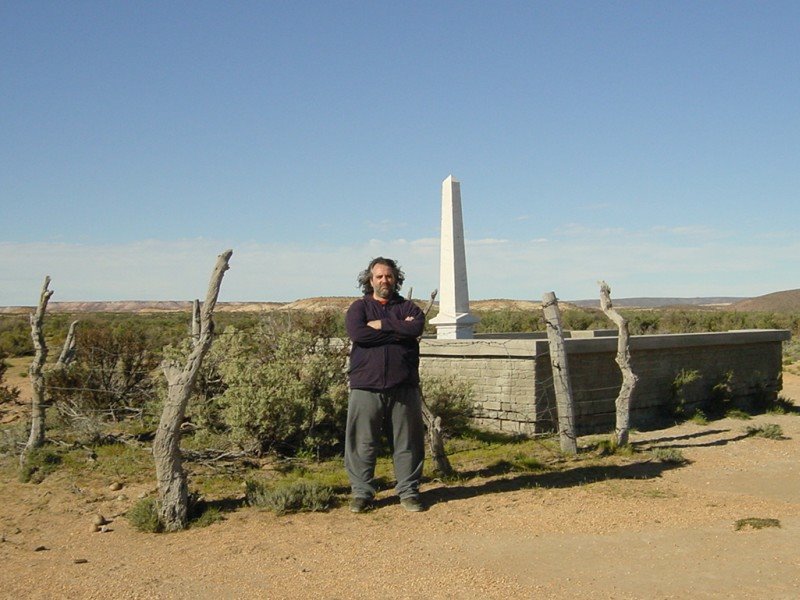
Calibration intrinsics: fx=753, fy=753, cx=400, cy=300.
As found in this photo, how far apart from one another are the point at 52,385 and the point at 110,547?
611cm

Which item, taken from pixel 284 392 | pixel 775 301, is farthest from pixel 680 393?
pixel 775 301

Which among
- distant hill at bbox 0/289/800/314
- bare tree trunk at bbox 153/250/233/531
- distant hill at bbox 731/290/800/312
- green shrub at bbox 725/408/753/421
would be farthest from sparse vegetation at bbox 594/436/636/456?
distant hill at bbox 731/290/800/312

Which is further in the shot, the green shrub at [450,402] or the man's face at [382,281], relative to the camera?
the green shrub at [450,402]

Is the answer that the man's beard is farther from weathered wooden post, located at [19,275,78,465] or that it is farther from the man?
weathered wooden post, located at [19,275,78,465]

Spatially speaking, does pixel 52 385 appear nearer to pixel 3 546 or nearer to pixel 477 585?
pixel 3 546

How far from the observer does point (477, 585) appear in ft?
15.5

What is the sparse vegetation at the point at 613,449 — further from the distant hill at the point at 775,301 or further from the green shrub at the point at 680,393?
the distant hill at the point at 775,301

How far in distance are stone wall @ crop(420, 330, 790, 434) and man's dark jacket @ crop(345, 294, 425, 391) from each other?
402cm

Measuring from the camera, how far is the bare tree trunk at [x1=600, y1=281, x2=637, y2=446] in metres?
9.17

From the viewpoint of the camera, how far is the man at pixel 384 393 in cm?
646

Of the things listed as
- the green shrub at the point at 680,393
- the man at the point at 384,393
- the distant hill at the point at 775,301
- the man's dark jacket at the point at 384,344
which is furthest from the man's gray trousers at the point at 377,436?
the distant hill at the point at 775,301

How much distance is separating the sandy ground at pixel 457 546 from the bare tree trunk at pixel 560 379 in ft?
3.61

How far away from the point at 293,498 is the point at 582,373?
565 cm

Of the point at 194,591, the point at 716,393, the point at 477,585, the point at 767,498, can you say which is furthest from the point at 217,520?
the point at 716,393
